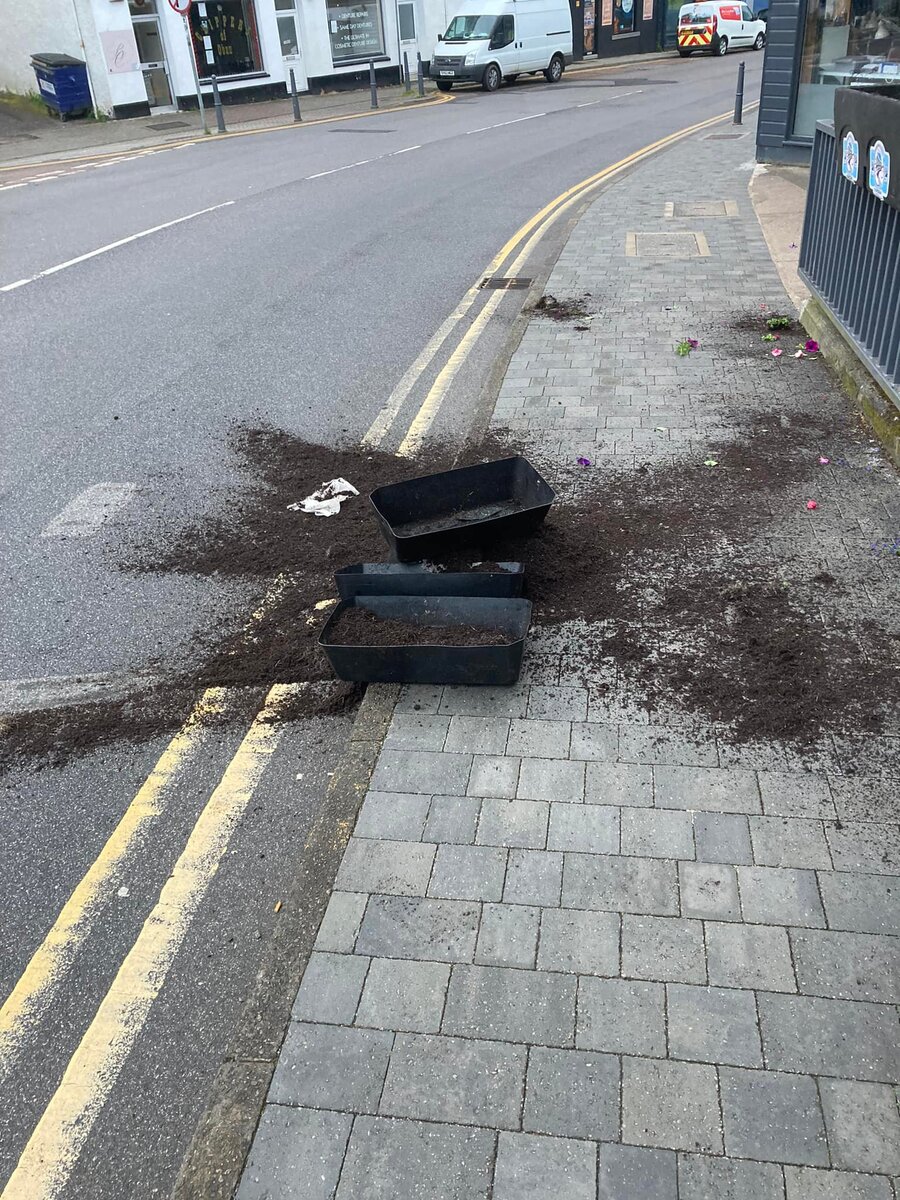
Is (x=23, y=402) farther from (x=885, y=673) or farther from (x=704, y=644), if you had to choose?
(x=885, y=673)

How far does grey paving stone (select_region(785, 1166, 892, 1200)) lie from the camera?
88.7 inches

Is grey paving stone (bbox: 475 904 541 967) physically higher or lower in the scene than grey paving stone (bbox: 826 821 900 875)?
higher

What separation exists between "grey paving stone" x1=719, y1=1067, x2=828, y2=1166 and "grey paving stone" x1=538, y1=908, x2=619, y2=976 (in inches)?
18.1

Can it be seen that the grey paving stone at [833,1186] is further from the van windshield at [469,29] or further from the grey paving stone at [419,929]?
the van windshield at [469,29]

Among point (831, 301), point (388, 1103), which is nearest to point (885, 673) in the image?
point (388, 1103)

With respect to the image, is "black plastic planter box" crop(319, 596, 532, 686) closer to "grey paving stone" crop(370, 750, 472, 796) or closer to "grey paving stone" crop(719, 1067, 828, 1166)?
"grey paving stone" crop(370, 750, 472, 796)

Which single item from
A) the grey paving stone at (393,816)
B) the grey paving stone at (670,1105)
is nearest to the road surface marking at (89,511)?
the grey paving stone at (393,816)

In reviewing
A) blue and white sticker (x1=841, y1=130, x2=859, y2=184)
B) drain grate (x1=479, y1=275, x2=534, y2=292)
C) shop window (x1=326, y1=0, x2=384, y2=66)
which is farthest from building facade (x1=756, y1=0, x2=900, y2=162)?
shop window (x1=326, y1=0, x2=384, y2=66)

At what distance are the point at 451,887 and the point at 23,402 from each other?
20.9 feet

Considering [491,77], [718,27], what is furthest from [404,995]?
[718,27]

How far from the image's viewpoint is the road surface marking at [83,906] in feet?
9.41

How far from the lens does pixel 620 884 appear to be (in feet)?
10.2

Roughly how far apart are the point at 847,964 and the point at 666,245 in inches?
412

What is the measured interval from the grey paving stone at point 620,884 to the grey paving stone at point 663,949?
0.05m
